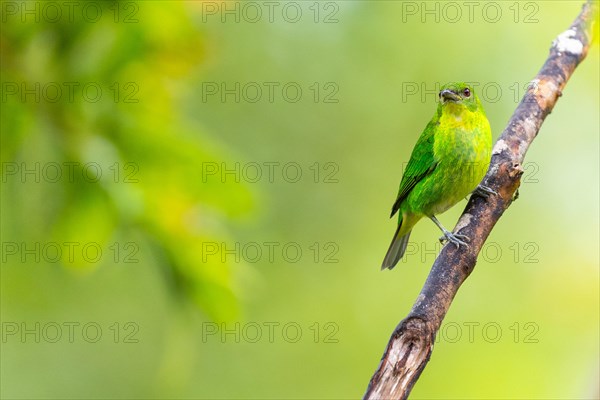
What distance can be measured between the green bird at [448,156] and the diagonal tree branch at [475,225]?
27.2 inches

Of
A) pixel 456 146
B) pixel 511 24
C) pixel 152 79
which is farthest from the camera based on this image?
pixel 511 24

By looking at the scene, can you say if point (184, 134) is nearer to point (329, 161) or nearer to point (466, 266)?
point (466, 266)

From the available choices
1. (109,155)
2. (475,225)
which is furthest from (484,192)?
(109,155)

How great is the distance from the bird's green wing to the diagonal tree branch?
117 cm

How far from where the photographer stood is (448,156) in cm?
465

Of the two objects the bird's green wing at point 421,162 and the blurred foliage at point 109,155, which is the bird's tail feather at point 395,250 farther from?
the blurred foliage at point 109,155

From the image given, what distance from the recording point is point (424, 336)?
87.9 inches

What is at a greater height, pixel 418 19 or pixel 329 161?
pixel 418 19

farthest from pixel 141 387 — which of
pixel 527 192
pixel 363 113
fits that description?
pixel 527 192

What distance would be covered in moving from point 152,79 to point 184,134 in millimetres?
325

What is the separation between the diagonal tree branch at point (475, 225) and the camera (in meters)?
2.06

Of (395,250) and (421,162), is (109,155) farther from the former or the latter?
(395,250)

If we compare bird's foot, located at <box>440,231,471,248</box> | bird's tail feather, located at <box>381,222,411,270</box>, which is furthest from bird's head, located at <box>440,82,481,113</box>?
bird's foot, located at <box>440,231,471,248</box>

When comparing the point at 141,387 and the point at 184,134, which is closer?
the point at 184,134
